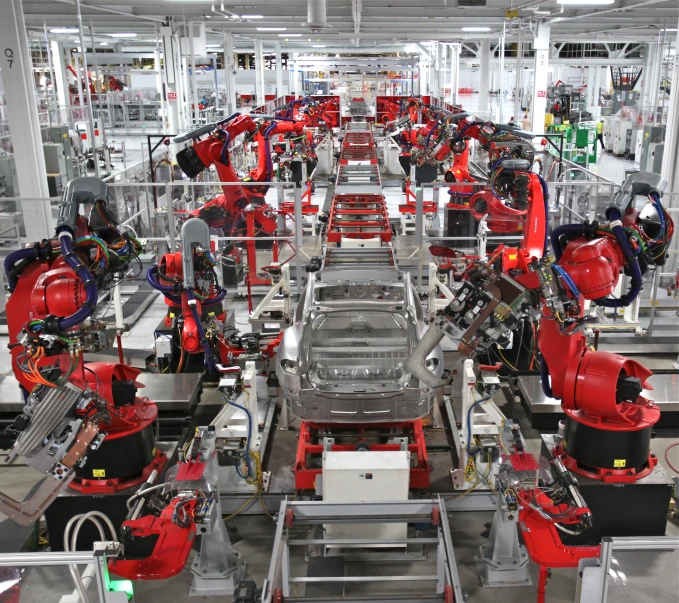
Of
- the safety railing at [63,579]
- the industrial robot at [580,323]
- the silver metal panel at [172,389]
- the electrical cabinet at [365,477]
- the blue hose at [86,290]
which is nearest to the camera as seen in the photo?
the safety railing at [63,579]

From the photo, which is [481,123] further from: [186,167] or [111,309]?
[111,309]

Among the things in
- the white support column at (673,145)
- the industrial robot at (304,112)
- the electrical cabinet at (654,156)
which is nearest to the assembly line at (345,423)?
the white support column at (673,145)

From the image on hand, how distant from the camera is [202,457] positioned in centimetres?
468

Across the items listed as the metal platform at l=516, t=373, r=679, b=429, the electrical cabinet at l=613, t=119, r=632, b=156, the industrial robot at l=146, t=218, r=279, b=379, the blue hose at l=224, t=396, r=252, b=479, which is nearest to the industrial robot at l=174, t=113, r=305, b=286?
the industrial robot at l=146, t=218, r=279, b=379

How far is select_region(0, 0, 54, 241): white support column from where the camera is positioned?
885cm

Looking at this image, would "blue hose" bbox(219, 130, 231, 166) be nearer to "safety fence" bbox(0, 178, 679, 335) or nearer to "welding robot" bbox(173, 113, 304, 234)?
"welding robot" bbox(173, 113, 304, 234)

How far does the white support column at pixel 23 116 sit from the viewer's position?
8.85m

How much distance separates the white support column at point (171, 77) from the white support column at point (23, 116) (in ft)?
23.2

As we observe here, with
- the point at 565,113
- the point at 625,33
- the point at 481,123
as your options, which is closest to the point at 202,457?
the point at 481,123

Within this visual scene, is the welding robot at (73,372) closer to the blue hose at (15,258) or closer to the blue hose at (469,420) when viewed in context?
the blue hose at (15,258)

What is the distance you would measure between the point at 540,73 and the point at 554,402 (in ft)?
38.9

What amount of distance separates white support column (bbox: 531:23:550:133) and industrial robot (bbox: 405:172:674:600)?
11552mm

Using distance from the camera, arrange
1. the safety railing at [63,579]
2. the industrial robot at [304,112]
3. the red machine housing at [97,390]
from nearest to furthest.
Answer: the safety railing at [63,579], the red machine housing at [97,390], the industrial robot at [304,112]

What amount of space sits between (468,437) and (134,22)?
16428 millimetres
